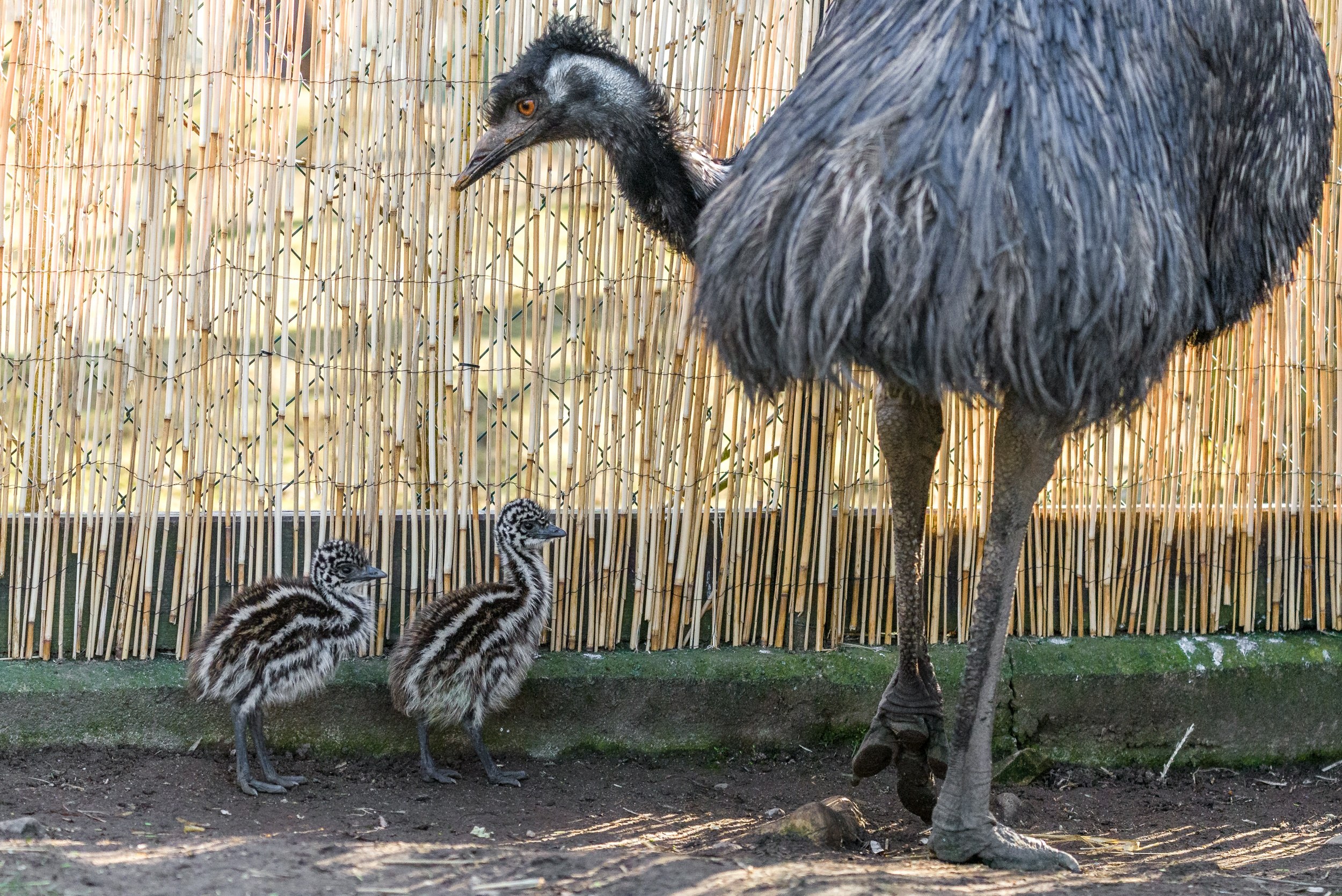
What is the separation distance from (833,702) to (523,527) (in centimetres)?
110

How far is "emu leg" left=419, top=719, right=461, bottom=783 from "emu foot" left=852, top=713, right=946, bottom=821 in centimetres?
118

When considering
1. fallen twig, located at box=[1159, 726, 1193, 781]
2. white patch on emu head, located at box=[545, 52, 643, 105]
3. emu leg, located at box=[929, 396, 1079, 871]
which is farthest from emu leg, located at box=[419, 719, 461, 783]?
fallen twig, located at box=[1159, 726, 1193, 781]

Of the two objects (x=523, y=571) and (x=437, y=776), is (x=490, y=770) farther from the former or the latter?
(x=523, y=571)

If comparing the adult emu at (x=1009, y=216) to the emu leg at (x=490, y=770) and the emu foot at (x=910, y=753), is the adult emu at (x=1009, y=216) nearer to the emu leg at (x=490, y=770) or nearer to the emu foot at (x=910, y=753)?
the emu foot at (x=910, y=753)

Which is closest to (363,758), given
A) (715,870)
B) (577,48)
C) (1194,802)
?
(715,870)

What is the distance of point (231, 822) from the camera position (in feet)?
12.0

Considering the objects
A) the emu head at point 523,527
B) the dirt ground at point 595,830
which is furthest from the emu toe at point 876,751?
the emu head at point 523,527

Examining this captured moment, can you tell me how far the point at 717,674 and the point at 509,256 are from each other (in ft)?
4.63

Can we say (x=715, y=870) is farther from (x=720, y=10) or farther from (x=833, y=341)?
(x=720, y=10)

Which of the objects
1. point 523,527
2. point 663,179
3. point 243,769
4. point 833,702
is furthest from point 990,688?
point 243,769

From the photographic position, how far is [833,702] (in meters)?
4.38

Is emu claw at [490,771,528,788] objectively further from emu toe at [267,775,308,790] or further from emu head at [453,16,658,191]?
emu head at [453,16,658,191]

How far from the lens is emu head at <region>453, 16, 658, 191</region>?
388 centimetres

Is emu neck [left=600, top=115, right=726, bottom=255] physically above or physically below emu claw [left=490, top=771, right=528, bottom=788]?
above
